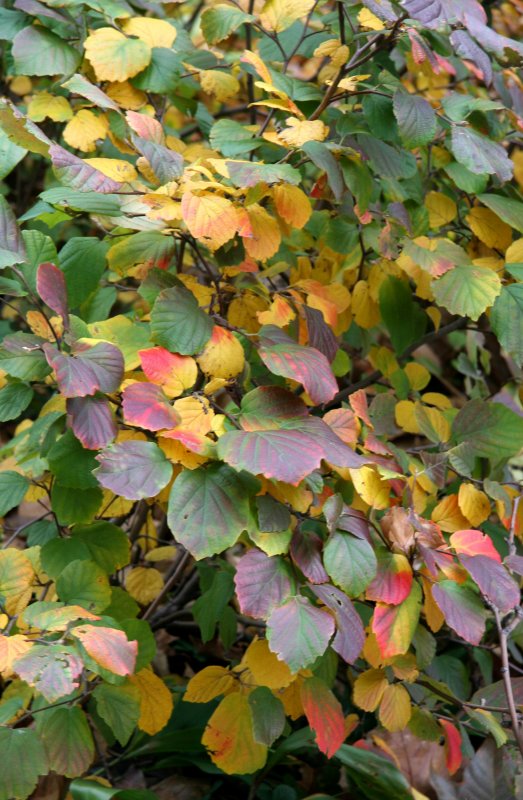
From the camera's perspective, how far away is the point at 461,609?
38.4 inches

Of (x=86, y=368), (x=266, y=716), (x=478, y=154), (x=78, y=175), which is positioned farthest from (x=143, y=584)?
(x=478, y=154)

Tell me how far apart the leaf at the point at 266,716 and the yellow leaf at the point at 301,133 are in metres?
0.68

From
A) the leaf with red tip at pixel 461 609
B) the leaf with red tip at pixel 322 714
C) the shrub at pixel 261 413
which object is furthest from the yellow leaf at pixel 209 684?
the leaf with red tip at pixel 461 609

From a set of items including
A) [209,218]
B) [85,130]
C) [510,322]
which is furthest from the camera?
[85,130]

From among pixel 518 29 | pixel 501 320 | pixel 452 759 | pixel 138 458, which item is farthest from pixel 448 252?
pixel 518 29

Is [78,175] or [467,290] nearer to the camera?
[78,175]

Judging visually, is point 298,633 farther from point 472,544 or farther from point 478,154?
point 478,154

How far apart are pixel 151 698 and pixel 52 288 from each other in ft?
1.93

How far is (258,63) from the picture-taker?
1113 millimetres

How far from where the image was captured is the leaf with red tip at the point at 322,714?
1.05 metres

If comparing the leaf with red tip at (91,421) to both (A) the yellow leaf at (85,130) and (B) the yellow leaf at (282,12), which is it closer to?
(A) the yellow leaf at (85,130)

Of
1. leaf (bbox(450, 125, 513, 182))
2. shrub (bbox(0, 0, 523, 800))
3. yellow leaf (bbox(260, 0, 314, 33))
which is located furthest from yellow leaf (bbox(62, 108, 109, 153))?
leaf (bbox(450, 125, 513, 182))

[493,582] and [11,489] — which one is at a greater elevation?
[493,582]

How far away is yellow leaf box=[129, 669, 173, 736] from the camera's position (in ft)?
3.95
